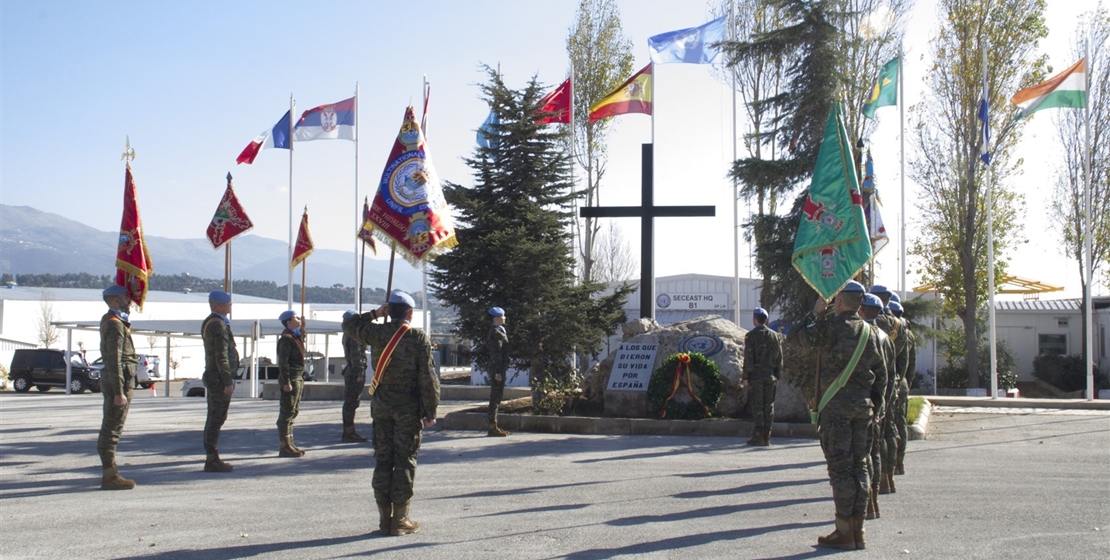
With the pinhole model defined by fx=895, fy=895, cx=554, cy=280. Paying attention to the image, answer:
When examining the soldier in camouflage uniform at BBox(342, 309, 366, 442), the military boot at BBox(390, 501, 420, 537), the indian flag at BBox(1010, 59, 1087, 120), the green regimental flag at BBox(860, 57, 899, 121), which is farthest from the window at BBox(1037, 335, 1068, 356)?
the military boot at BBox(390, 501, 420, 537)

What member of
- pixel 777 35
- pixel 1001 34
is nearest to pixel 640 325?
pixel 777 35

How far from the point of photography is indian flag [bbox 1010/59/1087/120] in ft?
62.5

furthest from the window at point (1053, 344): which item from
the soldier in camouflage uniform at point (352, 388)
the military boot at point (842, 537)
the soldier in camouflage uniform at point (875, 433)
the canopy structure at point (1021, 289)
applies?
the military boot at point (842, 537)

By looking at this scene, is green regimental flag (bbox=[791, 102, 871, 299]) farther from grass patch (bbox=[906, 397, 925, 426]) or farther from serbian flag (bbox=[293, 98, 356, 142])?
serbian flag (bbox=[293, 98, 356, 142])

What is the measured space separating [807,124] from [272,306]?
6743 cm

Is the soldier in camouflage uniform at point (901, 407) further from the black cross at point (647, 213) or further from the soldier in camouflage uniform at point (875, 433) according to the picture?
the black cross at point (647, 213)

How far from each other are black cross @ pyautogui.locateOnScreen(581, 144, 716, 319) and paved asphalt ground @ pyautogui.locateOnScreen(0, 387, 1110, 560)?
544 centimetres

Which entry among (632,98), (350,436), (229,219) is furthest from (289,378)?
(632,98)

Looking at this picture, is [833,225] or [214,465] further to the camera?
[214,465]

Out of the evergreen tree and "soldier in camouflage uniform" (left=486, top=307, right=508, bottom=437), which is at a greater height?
the evergreen tree

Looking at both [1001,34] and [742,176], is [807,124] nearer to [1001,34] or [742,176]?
[742,176]

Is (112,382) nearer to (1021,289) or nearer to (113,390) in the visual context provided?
(113,390)

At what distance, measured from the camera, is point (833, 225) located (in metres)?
9.20

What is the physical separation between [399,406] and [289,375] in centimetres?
500
